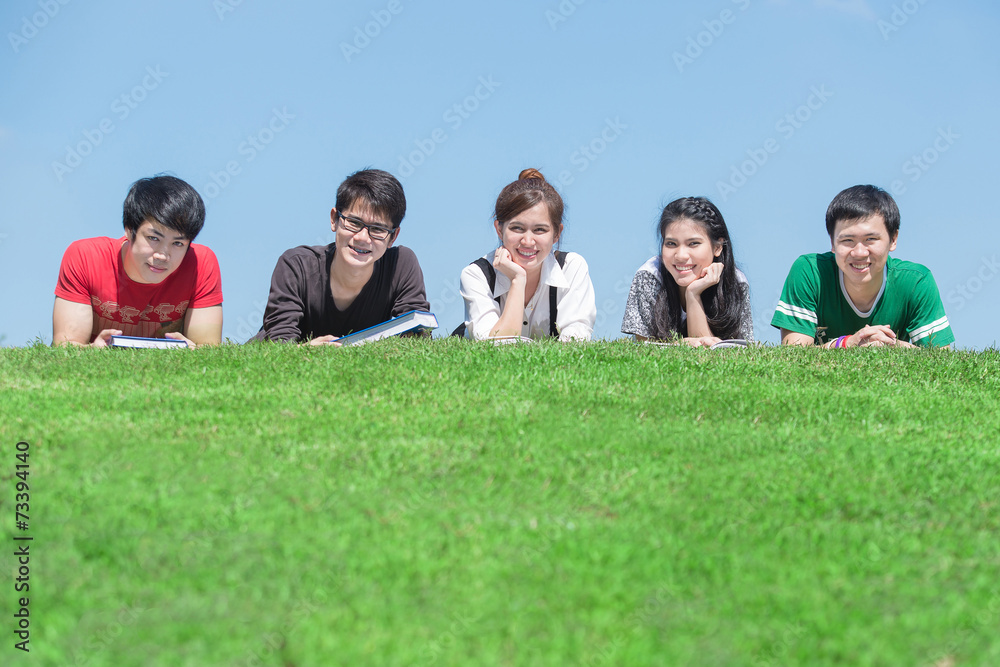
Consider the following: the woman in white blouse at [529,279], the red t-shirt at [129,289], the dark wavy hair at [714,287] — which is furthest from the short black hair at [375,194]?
the dark wavy hair at [714,287]

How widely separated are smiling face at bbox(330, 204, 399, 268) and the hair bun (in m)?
1.57

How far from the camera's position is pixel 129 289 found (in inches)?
366

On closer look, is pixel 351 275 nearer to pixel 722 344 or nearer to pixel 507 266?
pixel 507 266

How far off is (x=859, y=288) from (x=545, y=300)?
11.6 ft

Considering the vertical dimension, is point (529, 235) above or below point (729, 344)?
above

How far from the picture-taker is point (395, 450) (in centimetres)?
526

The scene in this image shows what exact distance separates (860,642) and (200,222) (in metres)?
7.53

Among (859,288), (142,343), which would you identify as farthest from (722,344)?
(142,343)

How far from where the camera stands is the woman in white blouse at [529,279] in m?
9.30

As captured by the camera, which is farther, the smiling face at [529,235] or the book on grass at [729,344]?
the smiling face at [529,235]

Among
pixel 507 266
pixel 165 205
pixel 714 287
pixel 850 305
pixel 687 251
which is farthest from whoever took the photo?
pixel 850 305

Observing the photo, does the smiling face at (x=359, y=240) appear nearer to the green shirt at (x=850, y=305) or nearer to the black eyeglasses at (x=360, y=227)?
the black eyeglasses at (x=360, y=227)

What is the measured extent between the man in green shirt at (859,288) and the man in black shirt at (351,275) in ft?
14.1

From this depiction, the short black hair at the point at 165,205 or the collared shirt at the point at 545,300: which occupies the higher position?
the short black hair at the point at 165,205
